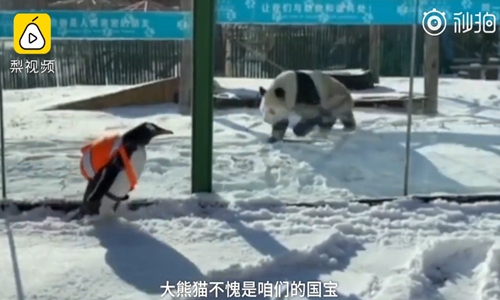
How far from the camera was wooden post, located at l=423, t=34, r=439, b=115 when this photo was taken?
566 centimetres

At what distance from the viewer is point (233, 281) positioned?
3.67 m

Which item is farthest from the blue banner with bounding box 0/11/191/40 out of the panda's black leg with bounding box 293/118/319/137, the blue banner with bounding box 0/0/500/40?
the panda's black leg with bounding box 293/118/319/137

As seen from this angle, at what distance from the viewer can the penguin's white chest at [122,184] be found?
445 centimetres

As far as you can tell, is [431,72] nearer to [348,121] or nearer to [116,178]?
[348,121]

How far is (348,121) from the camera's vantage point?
624cm

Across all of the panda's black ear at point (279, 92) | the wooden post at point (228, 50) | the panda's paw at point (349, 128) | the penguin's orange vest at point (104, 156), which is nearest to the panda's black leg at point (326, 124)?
the panda's paw at point (349, 128)

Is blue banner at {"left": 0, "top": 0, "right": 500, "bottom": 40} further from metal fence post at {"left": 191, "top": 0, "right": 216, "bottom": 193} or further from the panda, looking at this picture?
the panda

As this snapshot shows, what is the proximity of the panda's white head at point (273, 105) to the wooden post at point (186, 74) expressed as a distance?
63cm

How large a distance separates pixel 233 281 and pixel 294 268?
0.37 m

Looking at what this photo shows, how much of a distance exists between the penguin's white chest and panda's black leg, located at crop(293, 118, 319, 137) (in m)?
1.90

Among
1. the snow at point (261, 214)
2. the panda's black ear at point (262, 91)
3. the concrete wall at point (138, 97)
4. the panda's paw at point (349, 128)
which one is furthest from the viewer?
the panda's paw at point (349, 128)

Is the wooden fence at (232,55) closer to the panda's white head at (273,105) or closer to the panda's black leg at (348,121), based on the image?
the panda's white head at (273,105)

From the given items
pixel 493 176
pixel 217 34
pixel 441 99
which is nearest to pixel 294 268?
pixel 217 34

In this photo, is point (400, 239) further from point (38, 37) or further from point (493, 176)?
point (38, 37)
